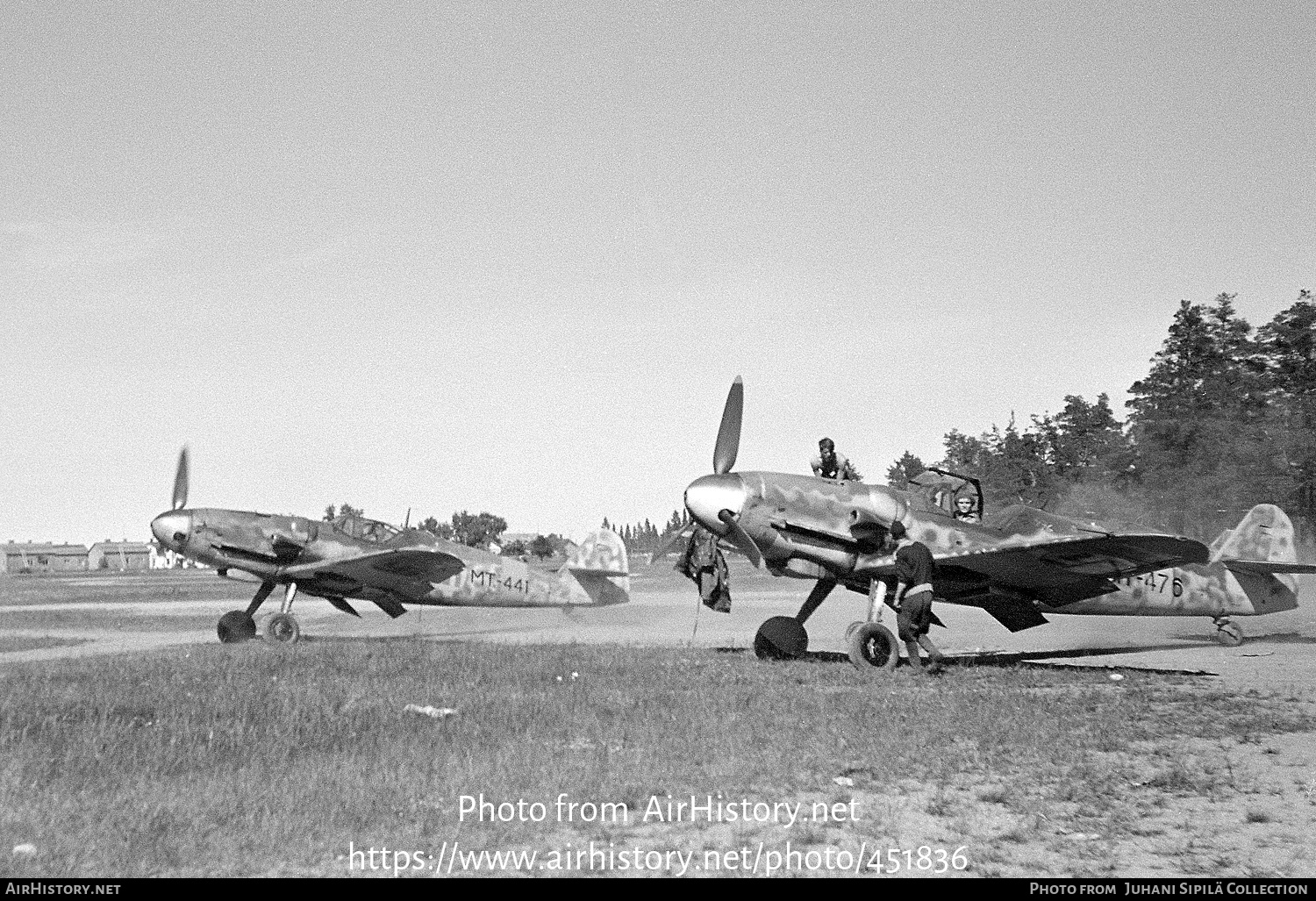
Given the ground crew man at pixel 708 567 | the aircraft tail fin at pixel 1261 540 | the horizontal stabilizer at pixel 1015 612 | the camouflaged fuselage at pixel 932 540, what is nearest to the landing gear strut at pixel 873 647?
the camouflaged fuselage at pixel 932 540

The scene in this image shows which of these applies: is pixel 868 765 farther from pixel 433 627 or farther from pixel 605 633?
pixel 433 627

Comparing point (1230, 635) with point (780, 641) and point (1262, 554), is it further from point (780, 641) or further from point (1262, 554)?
point (780, 641)

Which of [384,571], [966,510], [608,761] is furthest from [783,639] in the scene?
[384,571]

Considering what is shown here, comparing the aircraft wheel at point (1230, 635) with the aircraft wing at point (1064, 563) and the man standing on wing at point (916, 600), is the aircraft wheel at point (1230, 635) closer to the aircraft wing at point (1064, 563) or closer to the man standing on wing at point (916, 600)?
the aircraft wing at point (1064, 563)

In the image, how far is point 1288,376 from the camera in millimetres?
60312

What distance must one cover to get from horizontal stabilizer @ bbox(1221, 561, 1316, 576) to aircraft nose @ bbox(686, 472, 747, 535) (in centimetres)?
1021

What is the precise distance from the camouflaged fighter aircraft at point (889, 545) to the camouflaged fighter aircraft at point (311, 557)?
8.13 meters

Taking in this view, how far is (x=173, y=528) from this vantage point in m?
20.9

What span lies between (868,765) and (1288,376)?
6286 centimetres

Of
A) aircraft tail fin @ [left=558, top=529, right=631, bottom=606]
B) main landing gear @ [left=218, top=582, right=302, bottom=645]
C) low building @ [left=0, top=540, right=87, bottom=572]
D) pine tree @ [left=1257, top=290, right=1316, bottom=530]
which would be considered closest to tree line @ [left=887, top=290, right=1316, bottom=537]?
pine tree @ [left=1257, top=290, right=1316, bottom=530]

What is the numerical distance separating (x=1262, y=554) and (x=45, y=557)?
586ft

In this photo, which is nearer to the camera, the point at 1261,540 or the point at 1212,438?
the point at 1261,540

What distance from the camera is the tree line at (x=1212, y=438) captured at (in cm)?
4934
